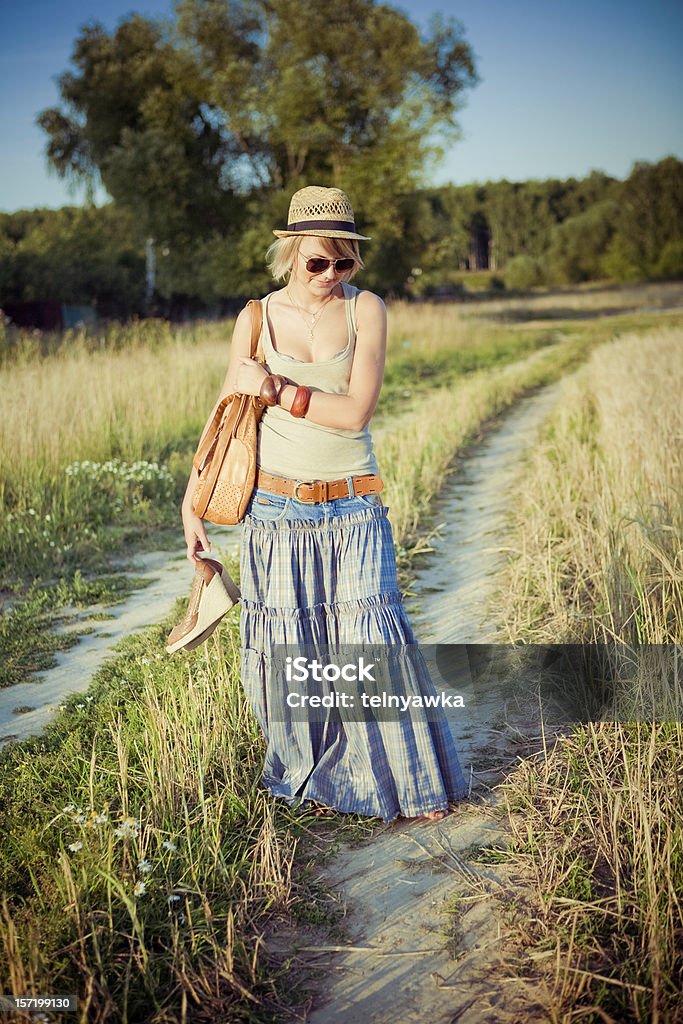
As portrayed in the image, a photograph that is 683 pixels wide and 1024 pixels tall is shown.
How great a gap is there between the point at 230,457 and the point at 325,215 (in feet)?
2.82

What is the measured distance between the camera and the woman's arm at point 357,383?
2.99 m

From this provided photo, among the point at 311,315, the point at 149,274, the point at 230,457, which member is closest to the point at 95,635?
the point at 230,457

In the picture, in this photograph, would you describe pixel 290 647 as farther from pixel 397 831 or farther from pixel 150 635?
pixel 150 635

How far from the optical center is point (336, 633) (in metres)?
3.23

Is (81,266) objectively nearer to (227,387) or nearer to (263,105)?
(263,105)

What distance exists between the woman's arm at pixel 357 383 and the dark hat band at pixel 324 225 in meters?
0.23

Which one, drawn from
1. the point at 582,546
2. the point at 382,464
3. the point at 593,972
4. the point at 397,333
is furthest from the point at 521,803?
the point at 397,333

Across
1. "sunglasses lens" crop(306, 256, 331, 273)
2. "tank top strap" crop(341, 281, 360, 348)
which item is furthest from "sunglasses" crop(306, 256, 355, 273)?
"tank top strap" crop(341, 281, 360, 348)

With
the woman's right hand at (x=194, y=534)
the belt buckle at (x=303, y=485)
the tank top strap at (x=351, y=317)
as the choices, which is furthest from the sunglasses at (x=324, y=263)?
the woman's right hand at (x=194, y=534)

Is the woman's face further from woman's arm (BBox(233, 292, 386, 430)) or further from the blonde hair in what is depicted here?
woman's arm (BBox(233, 292, 386, 430))

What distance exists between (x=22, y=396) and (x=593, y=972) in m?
7.87

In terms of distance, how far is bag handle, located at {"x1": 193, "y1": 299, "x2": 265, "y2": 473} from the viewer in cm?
313

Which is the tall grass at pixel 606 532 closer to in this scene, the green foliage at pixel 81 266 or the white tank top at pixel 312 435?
the white tank top at pixel 312 435

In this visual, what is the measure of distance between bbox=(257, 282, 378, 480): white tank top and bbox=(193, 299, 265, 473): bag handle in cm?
2
